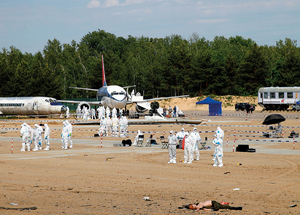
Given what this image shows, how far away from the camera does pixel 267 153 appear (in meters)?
24.0

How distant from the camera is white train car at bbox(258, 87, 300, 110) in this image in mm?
67125

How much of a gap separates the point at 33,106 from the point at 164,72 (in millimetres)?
50472

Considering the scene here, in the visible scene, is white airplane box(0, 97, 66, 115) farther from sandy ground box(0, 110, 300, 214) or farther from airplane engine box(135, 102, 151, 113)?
sandy ground box(0, 110, 300, 214)

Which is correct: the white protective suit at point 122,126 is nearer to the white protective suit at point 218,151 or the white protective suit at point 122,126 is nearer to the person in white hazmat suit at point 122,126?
the person in white hazmat suit at point 122,126

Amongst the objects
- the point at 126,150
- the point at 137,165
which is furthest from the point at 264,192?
the point at 126,150

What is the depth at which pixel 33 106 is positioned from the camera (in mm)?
60531

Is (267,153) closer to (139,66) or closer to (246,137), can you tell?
(246,137)

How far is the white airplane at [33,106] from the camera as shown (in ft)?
198

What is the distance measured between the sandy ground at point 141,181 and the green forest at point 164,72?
62.6m

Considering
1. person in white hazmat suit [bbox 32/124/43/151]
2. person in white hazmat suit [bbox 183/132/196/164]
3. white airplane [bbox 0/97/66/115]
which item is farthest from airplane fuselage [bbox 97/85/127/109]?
person in white hazmat suit [bbox 183/132/196/164]

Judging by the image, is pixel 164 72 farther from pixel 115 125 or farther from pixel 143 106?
pixel 115 125

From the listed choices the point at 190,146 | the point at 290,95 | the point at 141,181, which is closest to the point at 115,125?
the point at 190,146

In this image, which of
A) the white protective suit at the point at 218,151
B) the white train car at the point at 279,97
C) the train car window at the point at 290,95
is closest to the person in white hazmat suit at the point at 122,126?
the white protective suit at the point at 218,151

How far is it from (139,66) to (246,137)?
8170cm
